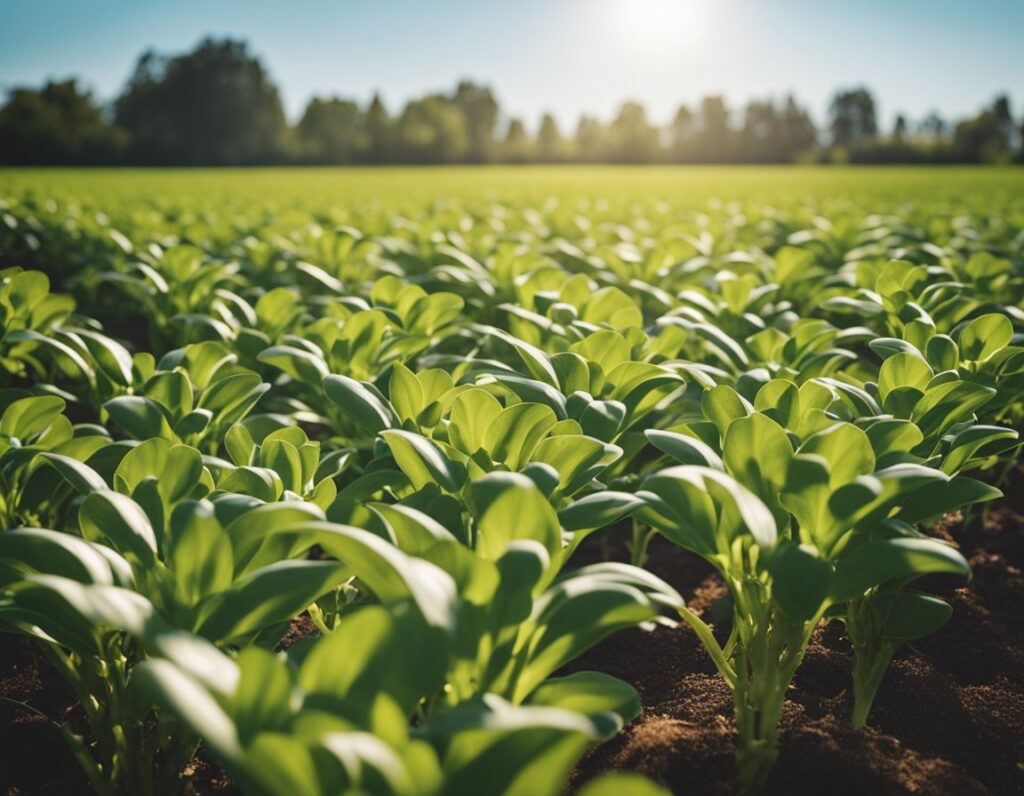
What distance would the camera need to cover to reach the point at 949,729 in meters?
2.12

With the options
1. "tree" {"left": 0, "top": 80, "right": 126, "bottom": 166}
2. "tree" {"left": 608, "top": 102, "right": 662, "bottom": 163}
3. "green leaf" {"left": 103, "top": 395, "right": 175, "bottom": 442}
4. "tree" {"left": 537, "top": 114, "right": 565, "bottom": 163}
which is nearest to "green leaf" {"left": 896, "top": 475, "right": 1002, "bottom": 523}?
"green leaf" {"left": 103, "top": 395, "right": 175, "bottom": 442}

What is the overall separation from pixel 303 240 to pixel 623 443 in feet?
15.5

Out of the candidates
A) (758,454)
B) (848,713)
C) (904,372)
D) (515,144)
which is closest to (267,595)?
(758,454)

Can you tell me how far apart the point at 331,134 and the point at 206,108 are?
13474 millimetres

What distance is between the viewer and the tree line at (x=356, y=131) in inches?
2645

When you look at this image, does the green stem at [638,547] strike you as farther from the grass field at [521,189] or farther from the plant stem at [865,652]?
the grass field at [521,189]

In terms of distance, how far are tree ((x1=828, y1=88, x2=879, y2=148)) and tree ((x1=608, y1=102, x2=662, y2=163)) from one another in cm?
3257

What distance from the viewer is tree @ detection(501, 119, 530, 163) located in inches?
3363

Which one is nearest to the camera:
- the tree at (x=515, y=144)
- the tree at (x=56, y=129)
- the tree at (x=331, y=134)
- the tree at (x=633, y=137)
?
the tree at (x=56, y=129)

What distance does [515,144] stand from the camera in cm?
9919

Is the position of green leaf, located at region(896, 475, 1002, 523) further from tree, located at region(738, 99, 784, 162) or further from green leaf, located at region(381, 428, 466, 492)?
tree, located at region(738, 99, 784, 162)

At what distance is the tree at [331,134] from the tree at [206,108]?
2676 mm

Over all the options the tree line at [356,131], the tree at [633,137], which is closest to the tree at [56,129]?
the tree line at [356,131]

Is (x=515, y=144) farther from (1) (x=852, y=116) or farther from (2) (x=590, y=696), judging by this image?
(2) (x=590, y=696)
